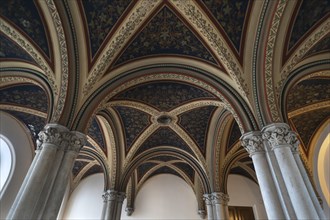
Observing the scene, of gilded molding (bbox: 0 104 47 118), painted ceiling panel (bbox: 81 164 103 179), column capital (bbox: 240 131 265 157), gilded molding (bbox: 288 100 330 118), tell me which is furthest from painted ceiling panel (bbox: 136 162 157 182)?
column capital (bbox: 240 131 265 157)

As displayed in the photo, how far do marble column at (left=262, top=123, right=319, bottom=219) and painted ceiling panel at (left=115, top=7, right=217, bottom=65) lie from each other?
241cm

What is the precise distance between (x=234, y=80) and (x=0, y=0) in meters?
5.55

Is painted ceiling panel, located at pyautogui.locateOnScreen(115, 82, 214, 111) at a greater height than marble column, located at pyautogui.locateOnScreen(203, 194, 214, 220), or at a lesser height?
greater

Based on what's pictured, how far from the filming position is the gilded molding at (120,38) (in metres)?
5.20

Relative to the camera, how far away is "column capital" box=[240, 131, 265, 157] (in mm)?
4680

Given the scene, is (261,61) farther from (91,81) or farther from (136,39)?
(91,81)

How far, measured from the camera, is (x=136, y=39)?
19.0 feet

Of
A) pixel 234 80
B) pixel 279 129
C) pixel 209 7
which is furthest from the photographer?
pixel 234 80

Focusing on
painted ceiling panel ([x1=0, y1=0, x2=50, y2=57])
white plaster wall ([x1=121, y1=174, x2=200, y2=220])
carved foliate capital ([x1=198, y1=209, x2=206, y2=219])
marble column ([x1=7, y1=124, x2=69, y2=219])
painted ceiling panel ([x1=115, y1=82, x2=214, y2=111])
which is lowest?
marble column ([x1=7, y1=124, x2=69, y2=219])

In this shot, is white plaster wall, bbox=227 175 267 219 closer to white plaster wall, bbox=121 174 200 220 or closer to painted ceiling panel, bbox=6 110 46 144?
white plaster wall, bbox=121 174 200 220

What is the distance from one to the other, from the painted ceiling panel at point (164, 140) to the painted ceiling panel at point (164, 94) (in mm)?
1574

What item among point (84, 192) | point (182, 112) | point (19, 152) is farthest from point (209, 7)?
point (84, 192)

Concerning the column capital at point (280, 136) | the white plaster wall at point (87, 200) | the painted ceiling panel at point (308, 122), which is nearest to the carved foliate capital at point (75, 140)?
the column capital at point (280, 136)

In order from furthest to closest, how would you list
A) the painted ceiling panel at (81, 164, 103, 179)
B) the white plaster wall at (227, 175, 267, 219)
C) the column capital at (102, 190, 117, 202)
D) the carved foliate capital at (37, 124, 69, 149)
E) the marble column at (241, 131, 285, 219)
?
the painted ceiling panel at (81, 164, 103, 179)
the white plaster wall at (227, 175, 267, 219)
the column capital at (102, 190, 117, 202)
the carved foliate capital at (37, 124, 69, 149)
the marble column at (241, 131, 285, 219)
